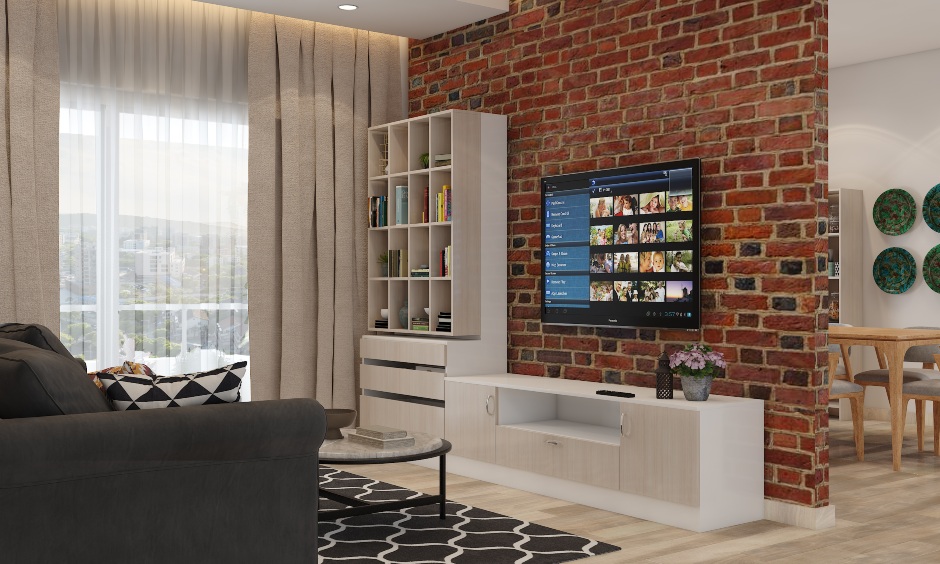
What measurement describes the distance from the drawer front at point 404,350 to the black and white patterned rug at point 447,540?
1157mm

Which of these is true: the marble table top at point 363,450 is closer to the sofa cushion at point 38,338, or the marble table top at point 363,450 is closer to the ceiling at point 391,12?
the sofa cushion at point 38,338

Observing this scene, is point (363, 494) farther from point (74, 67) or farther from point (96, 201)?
point (74, 67)

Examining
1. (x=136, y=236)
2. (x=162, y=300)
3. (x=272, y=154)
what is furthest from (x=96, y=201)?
(x=272, y=154)

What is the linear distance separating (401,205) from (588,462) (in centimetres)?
219

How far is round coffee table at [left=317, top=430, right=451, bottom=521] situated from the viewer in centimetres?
382

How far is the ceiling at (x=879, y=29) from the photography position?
20.0ft

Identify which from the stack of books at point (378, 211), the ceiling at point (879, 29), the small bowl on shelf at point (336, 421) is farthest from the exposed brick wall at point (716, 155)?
the ceiling at point (879, 29)

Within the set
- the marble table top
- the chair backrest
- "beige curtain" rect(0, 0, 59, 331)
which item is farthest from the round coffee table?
the chair backrest

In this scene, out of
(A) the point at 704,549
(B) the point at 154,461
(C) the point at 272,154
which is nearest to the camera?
(B) the point at 154,461

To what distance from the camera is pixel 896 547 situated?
12.6 ft

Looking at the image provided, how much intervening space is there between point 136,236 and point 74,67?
3.24 ft

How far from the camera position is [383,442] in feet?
13.1

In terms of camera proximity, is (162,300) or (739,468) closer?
(739,468)

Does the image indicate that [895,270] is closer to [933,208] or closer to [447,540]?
[933,208]
